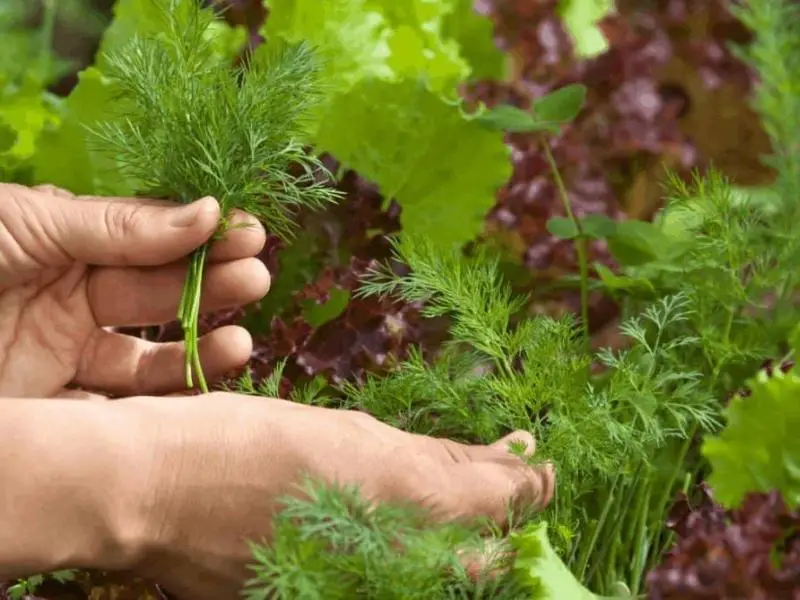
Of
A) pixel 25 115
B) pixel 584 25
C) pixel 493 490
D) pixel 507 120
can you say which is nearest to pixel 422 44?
pixel 507 120

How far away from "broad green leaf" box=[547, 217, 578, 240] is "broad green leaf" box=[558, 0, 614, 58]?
415 millimetres

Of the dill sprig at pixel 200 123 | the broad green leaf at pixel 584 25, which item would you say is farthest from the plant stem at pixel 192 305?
the broad green leaf at pixel 584 25

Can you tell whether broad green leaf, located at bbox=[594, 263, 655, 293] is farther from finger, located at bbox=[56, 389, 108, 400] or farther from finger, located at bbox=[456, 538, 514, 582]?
finger, located at bbox=[56, 389, 108, 400]

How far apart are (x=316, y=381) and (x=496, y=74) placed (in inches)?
20.7

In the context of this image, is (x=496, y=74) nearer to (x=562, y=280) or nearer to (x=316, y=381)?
(x=562, y=280)

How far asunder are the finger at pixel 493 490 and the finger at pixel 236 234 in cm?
23

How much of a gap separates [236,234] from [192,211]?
0.05 metres

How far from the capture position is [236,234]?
0.73 metres

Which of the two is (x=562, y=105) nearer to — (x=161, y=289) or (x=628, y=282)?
(x=628, y=282)

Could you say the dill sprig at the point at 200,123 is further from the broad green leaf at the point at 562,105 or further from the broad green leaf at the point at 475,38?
the broad green leaf at the point at 475,38

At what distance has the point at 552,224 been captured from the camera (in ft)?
2.85

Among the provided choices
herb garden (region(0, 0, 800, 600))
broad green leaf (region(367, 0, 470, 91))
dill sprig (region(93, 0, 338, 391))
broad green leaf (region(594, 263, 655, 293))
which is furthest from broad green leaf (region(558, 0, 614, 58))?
dill sprig (region(93, 0, 338, 391))

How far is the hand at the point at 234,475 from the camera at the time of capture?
589mm

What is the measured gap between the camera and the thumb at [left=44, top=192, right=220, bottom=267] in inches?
27.2
